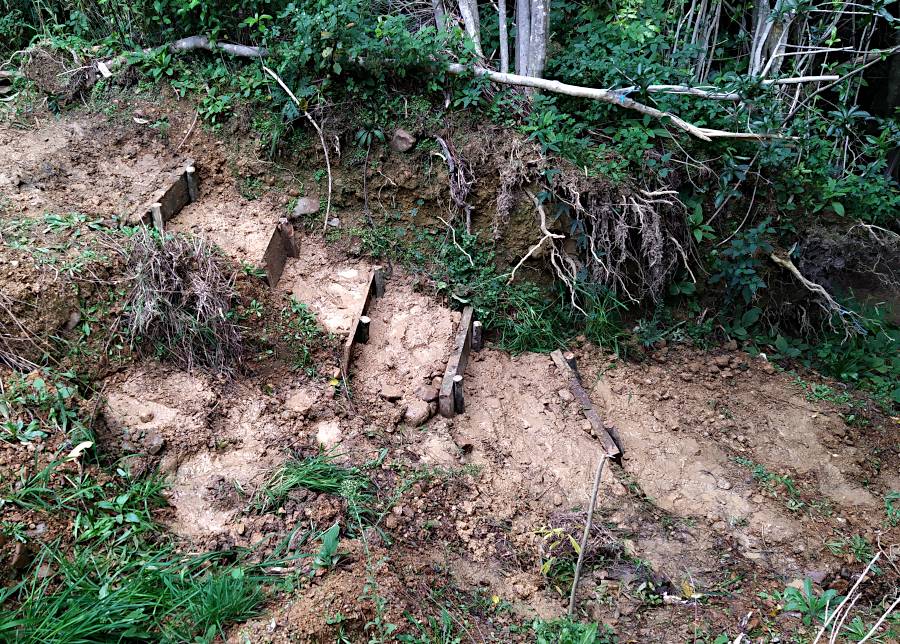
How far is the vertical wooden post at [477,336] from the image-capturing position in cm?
430

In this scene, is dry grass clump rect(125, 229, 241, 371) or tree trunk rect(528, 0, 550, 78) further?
tree trunk rect(528, 0, 550, 78)

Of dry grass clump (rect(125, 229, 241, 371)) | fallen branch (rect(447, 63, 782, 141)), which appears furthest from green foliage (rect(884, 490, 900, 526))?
dry grass clump (rect(125, 229, 241, 371))

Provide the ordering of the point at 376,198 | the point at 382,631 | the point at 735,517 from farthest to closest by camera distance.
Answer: the point at 376,198 < the point at 735,517 < the point at 382,631

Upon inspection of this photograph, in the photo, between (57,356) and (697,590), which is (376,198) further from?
(697,590)

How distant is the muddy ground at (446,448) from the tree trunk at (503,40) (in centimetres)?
108

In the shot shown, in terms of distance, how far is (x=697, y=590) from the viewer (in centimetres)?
312

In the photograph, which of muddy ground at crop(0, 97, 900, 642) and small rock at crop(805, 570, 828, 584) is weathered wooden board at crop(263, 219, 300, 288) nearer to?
muddy ground at crop(0, 97, 900, 642)

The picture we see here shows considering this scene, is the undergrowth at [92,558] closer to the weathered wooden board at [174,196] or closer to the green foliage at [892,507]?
the weathered wooden board at [174,196]

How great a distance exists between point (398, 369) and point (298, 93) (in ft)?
7.00

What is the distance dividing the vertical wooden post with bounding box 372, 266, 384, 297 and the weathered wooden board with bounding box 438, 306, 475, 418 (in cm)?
62

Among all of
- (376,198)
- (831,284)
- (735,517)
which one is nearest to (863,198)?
(831,284)

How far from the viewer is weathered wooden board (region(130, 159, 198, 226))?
12.6ft

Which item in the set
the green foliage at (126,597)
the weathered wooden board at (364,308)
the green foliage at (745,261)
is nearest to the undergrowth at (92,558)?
the green foliage at (126,597)

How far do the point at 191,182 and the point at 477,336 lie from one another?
2.28m
